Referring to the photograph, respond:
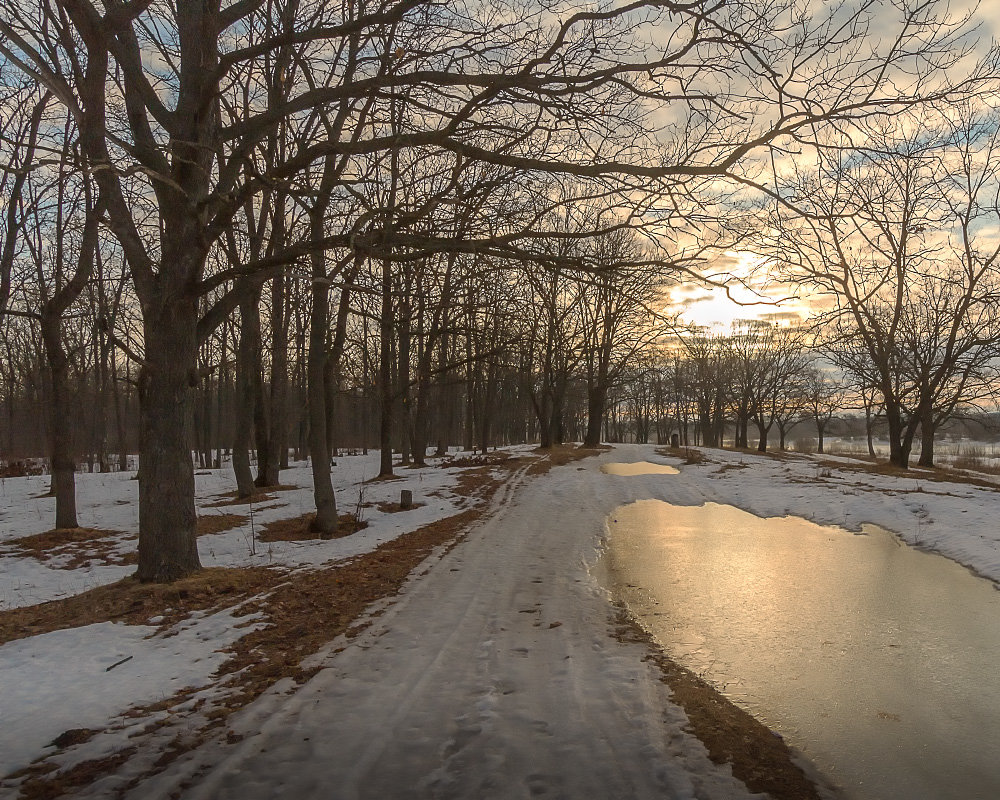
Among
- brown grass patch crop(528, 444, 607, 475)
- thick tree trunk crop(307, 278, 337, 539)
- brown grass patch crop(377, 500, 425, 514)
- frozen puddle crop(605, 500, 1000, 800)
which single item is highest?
thick tree trunk crop(307, 278, 337, 539)

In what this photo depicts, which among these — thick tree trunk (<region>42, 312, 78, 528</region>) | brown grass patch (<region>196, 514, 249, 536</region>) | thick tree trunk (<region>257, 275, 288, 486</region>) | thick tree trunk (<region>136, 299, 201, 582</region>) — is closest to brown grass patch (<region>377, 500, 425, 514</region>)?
brown grass patch (<region>196, 514, 249, 536</region>)

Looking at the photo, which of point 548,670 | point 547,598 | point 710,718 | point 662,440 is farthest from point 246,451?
point 662,440

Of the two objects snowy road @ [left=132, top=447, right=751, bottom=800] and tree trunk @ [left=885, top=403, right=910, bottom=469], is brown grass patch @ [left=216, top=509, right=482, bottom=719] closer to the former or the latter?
snowy road @ [left=132, top=447, right=751, bottom=800]

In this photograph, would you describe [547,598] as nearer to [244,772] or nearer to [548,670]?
[548,670]

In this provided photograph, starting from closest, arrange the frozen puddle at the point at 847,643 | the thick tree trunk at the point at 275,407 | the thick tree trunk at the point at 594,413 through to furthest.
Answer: the frozen puddle at the point at 847,643 → the thick tree trunk at the point at 275,407 → the thick tree trunk at the point at 594,413

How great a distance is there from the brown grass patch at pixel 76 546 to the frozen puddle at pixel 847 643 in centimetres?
855

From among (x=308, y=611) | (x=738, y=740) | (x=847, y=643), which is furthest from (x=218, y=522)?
(x=738, y=740)

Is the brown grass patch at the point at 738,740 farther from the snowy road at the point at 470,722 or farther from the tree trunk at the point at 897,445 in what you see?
the tree trunk at the point at 897,445

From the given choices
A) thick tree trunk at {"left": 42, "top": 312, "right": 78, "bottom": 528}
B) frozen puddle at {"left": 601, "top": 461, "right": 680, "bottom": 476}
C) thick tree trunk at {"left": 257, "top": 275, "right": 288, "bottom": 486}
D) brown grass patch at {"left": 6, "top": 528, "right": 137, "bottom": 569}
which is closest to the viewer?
brown grass patch at {"left": 6, "top": 528, "right": 137, "bottom": 569}

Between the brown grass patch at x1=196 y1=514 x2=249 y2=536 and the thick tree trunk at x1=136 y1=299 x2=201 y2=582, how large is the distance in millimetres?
4746

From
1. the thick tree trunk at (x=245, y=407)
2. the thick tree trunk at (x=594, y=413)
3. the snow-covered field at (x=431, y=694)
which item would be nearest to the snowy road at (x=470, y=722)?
the snow-covered field at (x=431, y=694)

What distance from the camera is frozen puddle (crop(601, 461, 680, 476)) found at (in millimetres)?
20891

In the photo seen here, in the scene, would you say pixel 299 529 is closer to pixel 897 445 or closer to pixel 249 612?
pixel 249 612

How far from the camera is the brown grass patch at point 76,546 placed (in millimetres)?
10562
